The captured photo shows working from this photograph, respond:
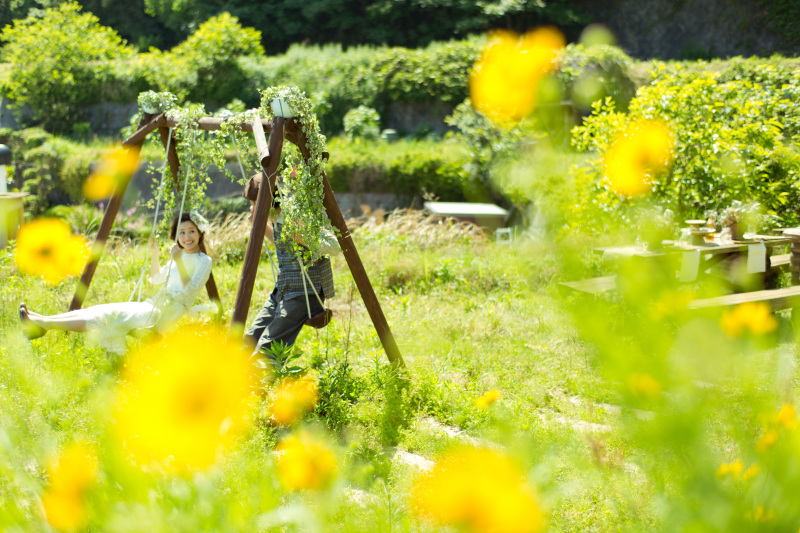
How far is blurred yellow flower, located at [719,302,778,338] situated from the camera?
0.61 m

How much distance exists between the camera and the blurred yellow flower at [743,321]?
2.01ft

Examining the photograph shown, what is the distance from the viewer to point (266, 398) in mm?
3174

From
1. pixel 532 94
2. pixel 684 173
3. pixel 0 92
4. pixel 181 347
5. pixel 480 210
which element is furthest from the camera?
pixel 0 92

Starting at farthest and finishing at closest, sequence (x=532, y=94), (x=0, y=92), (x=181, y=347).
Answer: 1. (x=0, y=92)
2. (x=532, y=94)
3. (x=181, y=347)

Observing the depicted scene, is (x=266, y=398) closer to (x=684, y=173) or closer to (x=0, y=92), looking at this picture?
(x=684, y=173)

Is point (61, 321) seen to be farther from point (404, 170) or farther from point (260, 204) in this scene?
point (404, 170)

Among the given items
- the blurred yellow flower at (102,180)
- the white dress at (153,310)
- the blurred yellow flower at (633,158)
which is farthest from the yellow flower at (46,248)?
the blurred yellow flower at (102,180)

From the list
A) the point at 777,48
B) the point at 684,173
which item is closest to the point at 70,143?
the point at 684,173

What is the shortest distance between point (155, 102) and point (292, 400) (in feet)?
7.54

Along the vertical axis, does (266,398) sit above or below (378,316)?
below

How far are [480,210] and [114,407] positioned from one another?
7.67m

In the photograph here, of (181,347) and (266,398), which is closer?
(181,347)

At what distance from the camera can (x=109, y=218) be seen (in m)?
4.07

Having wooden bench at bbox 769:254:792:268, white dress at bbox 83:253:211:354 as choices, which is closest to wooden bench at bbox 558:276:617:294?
white dress at bbox 83:253:211:354
